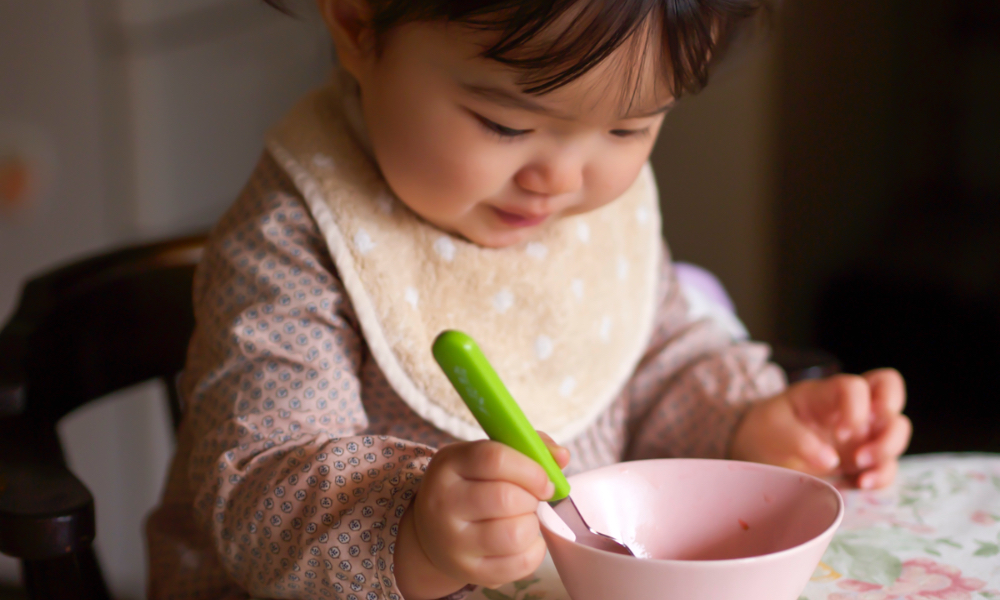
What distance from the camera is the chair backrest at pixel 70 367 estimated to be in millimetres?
518

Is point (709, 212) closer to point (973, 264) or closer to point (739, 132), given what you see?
point (739, 132)

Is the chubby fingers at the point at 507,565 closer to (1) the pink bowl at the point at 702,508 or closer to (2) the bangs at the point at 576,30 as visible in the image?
(1) the pink bowl at the point at 702,508

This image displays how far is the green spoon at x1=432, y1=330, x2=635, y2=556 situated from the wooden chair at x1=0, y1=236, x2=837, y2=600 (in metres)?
0.27

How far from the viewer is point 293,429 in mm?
564

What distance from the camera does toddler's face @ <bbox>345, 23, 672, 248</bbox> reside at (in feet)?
1.74

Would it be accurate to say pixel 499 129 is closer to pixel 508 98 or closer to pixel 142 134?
pixel 508 98

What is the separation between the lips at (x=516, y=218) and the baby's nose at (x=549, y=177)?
5cm

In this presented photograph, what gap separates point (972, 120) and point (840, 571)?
5.14ft

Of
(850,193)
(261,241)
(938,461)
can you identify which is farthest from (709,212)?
(261,241)

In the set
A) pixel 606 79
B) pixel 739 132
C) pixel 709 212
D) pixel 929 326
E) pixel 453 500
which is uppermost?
pixel 606 79

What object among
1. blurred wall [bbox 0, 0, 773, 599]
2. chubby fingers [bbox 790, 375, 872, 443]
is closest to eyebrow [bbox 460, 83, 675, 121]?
chubby fingers [bbox 790, 375, 872, 443]

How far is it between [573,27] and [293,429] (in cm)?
31

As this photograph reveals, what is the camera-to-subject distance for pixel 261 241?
0.63 m

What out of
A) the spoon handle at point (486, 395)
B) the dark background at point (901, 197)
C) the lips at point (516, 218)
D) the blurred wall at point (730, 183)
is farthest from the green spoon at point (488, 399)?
the blurred wall at point (730, 183)
